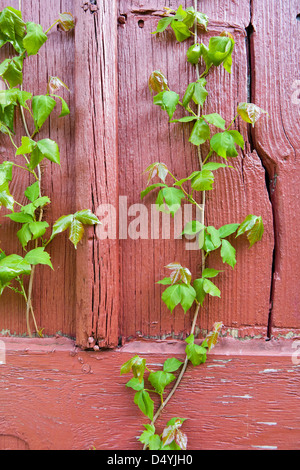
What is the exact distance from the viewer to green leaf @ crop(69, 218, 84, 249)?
34.8 inches

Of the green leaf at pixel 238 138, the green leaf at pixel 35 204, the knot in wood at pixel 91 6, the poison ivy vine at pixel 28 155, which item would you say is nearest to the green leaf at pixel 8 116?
the poison ivy vine at pixel 28 155

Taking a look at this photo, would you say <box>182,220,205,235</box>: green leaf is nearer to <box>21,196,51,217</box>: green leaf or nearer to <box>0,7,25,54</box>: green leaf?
<box>21,196,51,217</box>: green leaf

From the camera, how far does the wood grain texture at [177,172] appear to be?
3.15 feet

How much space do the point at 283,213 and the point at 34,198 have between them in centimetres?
80

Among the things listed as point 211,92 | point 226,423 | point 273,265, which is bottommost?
point 226,423

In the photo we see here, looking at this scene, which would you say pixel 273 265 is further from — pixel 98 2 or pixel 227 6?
pixel 98 2

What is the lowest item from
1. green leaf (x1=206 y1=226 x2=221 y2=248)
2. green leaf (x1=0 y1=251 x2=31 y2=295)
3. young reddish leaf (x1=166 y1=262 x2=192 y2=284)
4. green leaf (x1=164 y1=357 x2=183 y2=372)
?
green leaf (x1=164 y1=357 x2=183 y2=372)

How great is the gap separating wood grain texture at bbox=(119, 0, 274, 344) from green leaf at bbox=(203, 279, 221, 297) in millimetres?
67

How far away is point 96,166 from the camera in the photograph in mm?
923

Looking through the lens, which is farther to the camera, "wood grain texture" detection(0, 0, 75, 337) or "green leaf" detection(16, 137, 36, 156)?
"wood grain texture" detection(0, 0, 75, 337)

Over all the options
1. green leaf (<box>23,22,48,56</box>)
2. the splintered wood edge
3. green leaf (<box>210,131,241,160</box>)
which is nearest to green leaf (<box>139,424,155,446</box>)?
the splintered wood edge

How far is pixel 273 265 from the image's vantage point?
0.97 meters
